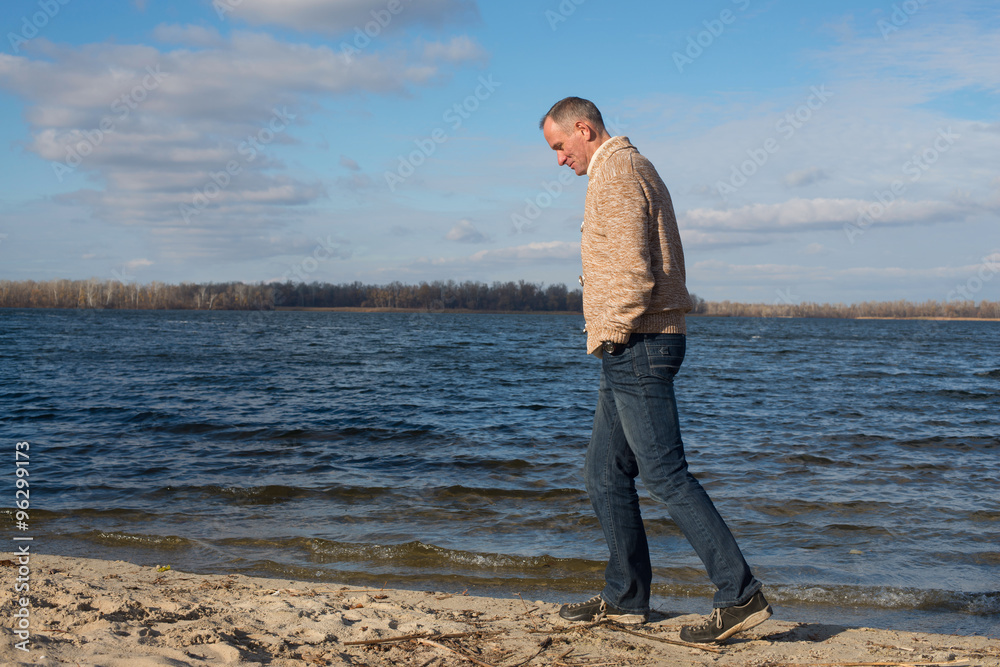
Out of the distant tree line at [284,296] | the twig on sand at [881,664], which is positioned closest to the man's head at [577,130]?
the twig on sand at [881,664]

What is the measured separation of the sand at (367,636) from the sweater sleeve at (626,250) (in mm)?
1446

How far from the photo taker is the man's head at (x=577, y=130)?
3012 millimetres

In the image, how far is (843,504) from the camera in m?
6.60

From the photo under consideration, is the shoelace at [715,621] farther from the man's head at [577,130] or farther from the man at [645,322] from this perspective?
the man's head at [577,130]

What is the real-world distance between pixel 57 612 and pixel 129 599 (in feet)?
1.11

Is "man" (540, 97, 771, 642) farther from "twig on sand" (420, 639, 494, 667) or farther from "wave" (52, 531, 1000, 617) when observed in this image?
"wave" (52, 531, 1000, 617)

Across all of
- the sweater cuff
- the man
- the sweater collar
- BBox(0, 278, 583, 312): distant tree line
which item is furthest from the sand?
BBox(0, 278, 583, 312): distant tree line

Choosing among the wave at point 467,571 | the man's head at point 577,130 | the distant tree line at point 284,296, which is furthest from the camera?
the distant tree line at point 284,296

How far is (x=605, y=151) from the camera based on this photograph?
2.93m

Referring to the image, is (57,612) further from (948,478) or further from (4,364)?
(4,364)

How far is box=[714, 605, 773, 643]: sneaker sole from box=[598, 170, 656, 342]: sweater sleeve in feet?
4.39

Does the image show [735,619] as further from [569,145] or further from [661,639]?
[569,145]

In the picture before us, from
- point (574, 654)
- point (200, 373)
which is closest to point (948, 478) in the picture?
point (574, 654)

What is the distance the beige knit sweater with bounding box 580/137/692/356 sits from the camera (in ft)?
9.07
